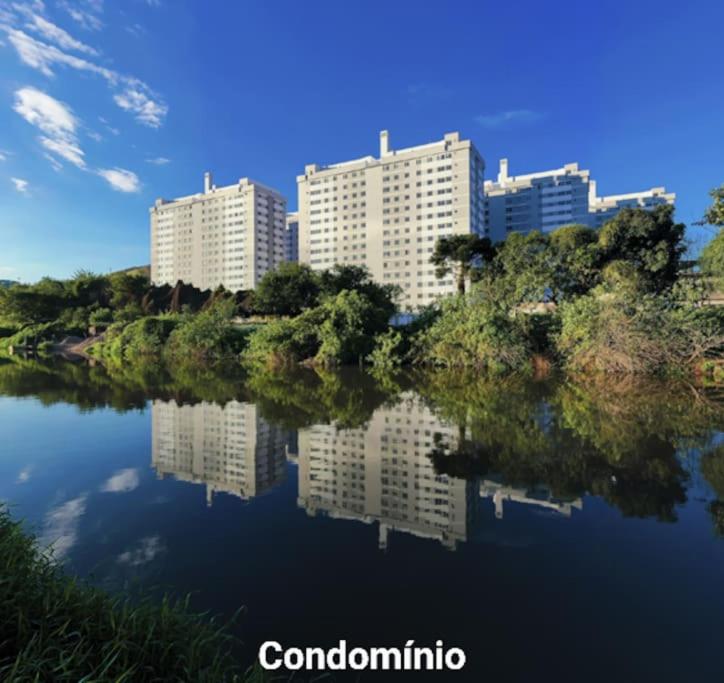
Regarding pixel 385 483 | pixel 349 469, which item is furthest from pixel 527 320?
pixel 385 483

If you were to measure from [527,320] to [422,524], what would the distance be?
16248 millimetres

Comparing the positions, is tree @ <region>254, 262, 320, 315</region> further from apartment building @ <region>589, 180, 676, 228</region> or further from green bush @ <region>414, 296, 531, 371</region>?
apartment building @ <region>589, 180, 676, 228</region>

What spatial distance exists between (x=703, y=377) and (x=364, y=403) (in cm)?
1153

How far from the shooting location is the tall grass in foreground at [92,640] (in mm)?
1705

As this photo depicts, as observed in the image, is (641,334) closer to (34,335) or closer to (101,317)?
(101,317)

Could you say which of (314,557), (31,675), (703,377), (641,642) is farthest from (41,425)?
(703,377)

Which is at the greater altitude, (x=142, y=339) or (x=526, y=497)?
(x=142, y=339)

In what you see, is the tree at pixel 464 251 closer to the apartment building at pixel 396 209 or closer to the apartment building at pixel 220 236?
the apartment building at pixel 396 209

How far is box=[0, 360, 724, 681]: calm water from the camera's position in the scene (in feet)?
8.24

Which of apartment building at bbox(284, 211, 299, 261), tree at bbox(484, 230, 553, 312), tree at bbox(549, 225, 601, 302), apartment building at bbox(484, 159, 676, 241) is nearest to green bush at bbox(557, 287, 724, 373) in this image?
tree at bbox(484, 230, 553, 312)

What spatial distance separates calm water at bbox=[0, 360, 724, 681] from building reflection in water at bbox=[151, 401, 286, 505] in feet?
0.16

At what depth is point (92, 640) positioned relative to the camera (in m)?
1.96

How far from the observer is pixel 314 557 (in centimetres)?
334

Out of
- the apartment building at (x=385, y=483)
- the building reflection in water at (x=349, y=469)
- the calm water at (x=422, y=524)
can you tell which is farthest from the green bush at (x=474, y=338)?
the apartment building at (x=385, y=483)
